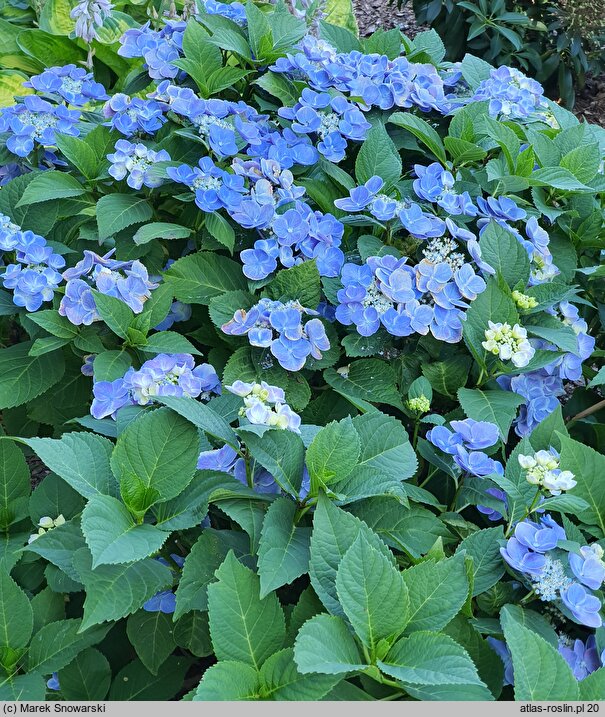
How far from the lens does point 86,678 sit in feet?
4.35

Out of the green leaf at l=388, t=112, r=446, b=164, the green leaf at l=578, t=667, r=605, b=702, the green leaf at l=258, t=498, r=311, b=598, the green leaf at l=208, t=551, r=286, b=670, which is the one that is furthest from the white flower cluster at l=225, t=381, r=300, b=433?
the green leaf at l=388, t=112, r=446, b=164

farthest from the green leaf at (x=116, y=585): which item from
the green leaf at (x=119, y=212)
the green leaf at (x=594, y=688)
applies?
the green leaf at (x=119, y=212)

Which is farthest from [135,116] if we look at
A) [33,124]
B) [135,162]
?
[33,124]

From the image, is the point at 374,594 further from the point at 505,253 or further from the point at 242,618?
the point at 505,253

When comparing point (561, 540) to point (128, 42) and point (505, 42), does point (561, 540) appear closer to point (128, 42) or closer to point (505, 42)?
point (128, 42)

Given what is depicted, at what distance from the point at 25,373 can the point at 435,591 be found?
987mm

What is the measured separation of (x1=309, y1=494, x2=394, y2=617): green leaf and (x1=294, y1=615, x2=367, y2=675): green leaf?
1.6 inches

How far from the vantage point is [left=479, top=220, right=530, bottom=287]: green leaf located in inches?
65.9

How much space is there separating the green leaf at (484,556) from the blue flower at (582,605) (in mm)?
107

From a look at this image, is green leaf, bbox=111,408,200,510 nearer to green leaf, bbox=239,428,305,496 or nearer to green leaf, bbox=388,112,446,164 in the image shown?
green leaf, bbox=239,428,305,496

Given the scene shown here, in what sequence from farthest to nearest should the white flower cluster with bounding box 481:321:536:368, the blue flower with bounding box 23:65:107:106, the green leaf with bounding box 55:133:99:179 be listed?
1. the blue flower with bounding box 23:65:107:106
2. the green leaf with bounding box 55:133:99:179
3. the white flower cluster with bounding box 481:321:536:368

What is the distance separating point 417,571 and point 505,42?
13.1 feet

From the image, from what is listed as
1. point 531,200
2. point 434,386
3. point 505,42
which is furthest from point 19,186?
point 505,42

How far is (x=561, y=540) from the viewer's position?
1.30m
